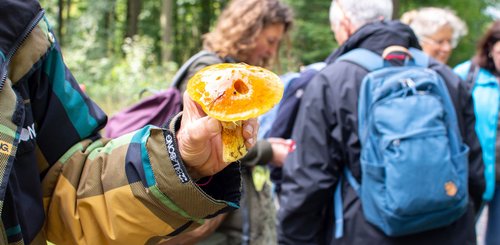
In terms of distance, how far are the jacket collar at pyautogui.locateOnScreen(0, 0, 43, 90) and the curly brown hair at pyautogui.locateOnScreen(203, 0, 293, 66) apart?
1.42m

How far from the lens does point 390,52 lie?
2.39 meters

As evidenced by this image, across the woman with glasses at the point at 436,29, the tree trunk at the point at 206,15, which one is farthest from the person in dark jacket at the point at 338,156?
the tree trunk at the point at 206,15

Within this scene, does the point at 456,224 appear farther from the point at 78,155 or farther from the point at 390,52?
the point at 78,155

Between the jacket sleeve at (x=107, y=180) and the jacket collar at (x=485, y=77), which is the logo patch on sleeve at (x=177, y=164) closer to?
the jacket sleeve at (x=107, y=180)

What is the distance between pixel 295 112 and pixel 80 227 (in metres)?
1.62

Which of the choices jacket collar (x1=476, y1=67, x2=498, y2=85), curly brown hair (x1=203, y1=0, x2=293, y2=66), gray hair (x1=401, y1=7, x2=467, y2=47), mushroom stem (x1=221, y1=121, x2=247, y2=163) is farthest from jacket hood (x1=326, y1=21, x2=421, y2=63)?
gray hair (x1=401, y1=7, x2=467, y2=47)

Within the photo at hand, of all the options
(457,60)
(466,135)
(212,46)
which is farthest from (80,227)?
(457,60)

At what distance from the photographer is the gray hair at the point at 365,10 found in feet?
8.87

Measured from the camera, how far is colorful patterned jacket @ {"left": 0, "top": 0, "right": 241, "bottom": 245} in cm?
111

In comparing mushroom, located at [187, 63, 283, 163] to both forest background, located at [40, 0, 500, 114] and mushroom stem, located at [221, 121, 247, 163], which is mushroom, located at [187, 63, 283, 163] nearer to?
mushroom stem, located at [221, 121, 247, 163]

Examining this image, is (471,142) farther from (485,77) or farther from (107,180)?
(107,180)

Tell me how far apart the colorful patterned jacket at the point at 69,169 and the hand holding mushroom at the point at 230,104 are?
11cm

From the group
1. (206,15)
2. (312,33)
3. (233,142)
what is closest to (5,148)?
(233,142)

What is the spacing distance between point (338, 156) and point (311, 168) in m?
0.14
